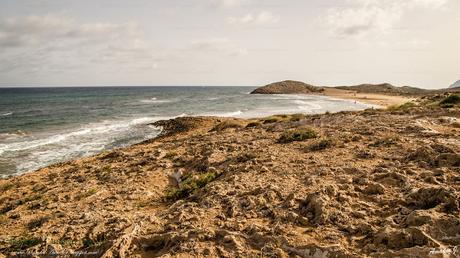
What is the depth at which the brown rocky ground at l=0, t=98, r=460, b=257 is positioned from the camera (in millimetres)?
6457

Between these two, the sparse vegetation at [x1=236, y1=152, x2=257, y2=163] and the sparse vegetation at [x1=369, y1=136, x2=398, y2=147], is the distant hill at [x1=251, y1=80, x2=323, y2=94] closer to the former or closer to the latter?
the sparse vegetation at [x1=369, y1=136, x2=398, y2=147]

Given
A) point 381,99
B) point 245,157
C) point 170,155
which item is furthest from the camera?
point 381,99

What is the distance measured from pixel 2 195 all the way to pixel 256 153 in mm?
9982

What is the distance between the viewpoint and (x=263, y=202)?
830 cm

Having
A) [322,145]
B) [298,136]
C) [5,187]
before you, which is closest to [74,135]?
[5,187]

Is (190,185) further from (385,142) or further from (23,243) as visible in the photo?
(385,142)

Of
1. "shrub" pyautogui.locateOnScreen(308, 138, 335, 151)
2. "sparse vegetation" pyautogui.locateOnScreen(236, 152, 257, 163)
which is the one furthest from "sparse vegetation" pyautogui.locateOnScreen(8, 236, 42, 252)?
"shrub" pyautogui.locateOnScreen(308, 138, 335, 151)

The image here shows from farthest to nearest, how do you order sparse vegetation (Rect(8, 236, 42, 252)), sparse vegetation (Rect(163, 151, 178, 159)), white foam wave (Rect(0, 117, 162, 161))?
white foam wave (Rect(0, 117, 162, 161))
sparse vegetation (Rect(163, 151, 178, 159))
sparse vegetation (Rect(8, 236, 42, 252))

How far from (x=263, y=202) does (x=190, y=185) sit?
292 centimetres

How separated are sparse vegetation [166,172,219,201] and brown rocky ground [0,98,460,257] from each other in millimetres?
35

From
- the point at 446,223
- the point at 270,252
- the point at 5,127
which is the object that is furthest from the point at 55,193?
the point at 5,127

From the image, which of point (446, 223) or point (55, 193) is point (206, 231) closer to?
point (446, 223)

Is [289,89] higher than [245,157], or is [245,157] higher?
[289,89]

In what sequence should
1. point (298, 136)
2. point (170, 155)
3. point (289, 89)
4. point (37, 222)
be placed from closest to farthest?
point (37, 222), point (298, 136), point (170, 155), point (289, 89)
